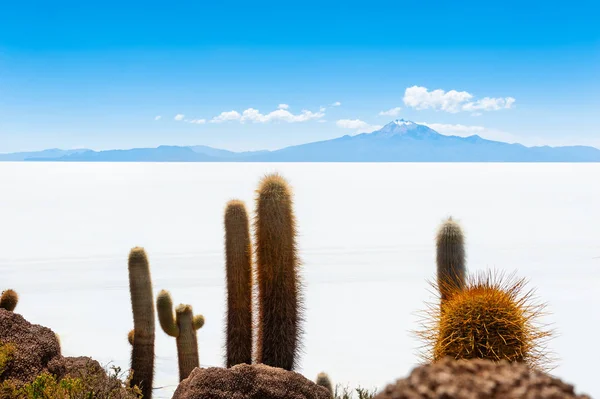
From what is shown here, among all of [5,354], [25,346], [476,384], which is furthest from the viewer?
[25,346]

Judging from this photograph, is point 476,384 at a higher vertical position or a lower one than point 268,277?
higher

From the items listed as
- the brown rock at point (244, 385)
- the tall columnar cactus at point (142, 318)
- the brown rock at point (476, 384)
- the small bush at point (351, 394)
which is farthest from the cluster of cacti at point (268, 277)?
the brown rock at point (476, 384)

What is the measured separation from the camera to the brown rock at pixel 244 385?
507 cm

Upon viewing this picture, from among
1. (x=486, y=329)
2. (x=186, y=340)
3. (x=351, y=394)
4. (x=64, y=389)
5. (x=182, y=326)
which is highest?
(x=486, y=329)

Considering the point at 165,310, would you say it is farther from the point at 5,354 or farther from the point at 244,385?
the point at 244,385

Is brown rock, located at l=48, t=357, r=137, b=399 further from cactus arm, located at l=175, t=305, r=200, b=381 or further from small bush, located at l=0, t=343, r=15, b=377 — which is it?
cactus arm, located at l=175, t=305, r=200, b=381

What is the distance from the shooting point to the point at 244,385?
5.13 meters

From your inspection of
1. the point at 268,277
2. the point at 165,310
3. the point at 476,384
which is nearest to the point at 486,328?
the point at 476,384

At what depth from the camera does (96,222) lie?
39.3 metres

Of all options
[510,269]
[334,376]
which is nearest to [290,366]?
[334,376]

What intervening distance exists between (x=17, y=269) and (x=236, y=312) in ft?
51.0

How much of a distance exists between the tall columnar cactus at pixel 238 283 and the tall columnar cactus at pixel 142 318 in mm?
898

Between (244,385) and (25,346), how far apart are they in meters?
2.07

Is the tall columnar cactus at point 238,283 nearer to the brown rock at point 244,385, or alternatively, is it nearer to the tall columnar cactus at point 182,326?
the tall columnar cactus at point 182,326
